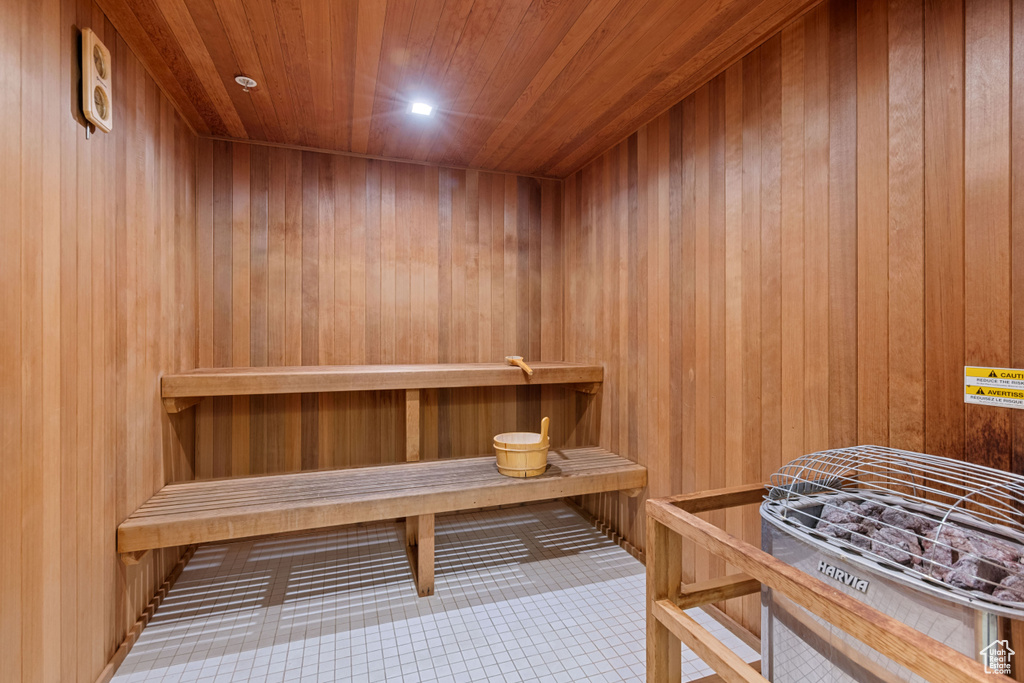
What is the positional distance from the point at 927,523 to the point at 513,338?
236 centimetres

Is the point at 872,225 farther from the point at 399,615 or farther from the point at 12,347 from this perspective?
the point at 12,347

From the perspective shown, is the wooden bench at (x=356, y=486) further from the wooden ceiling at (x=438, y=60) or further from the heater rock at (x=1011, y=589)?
the heater rock at (x=1011, y=589)

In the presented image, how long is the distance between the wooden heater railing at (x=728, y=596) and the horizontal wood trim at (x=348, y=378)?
144 cm

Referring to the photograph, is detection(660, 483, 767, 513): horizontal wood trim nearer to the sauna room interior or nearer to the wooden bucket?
the sauna room interior

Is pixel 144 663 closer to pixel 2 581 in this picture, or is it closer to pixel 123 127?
pixel 2 581

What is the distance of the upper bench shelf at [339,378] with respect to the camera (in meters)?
2.17

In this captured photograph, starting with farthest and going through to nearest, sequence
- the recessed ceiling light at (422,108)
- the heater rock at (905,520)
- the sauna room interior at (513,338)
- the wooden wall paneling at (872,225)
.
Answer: the recessed ceiling light at (422,108), the wooden wall paneling at (872,225), the sauna room interior at (513,338), the heater rock at (905,520)

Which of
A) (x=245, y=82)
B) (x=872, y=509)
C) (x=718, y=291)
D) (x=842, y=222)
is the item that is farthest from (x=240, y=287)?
(x=872, y=509)

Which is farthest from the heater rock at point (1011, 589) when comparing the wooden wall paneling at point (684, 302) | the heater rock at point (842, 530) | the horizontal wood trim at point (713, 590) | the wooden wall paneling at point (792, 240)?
the wooden wall paneling at point (684, 302)

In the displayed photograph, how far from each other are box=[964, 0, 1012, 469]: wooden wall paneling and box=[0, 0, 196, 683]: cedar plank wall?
2351mm

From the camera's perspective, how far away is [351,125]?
245cm

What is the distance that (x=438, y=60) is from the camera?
188 centimetres

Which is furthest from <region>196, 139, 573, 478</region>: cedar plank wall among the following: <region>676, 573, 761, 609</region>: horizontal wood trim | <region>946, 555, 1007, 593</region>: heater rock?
<region>946, 555, 1007, 593</region>: heater rock

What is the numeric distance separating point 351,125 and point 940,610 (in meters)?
2.74
